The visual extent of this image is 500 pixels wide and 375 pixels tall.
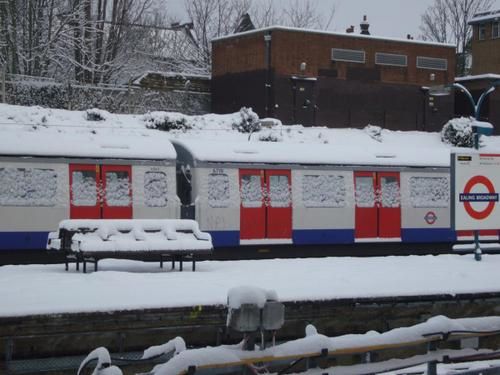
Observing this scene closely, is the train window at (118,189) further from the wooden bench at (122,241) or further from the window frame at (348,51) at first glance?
the window frame at (348,51)

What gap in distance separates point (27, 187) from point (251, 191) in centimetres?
549

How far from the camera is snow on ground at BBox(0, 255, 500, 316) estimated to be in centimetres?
1034

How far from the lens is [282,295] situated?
11.1 m

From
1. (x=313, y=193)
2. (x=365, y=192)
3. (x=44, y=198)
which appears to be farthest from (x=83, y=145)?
(x=365, y=192)

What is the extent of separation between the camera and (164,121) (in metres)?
33.4

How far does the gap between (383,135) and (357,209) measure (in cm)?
1858

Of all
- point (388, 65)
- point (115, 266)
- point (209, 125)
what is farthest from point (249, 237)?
point (388, 65)

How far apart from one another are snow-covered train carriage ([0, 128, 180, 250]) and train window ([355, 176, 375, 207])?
4.97 metres

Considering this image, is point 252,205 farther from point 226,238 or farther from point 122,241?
point 122,241

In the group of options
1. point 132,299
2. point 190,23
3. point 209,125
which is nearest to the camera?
point 132,299

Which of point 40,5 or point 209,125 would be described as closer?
point 209,125

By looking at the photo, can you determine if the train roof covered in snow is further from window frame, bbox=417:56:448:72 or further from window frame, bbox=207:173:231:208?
window frame, bbox=417:56:448:72

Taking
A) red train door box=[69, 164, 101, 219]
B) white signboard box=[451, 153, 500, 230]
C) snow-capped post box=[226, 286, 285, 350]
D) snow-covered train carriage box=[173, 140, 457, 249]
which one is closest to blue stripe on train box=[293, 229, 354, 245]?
snow-covered train carriage box=[173, 140, 457, 249]

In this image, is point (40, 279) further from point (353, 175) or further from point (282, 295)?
point (353, 175)
